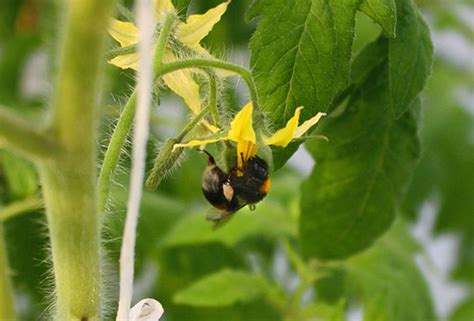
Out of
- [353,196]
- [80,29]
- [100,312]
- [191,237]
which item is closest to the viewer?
[80,29]

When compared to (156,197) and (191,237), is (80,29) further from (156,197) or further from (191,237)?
(156,197)

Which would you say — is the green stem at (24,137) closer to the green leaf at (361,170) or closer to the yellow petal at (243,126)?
the yellow petal at (243,126)

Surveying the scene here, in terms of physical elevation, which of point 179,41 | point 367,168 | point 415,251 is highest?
point 179,41

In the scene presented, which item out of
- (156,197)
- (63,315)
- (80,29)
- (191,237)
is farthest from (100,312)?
(156,197)

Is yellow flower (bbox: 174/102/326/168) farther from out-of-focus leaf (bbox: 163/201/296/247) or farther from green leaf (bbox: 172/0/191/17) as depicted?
out-of-focus leaf (bbox: 163/201/296/247)

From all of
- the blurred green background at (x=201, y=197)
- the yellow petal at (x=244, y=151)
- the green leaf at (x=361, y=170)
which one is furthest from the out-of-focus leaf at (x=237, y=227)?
the yellow petal at (x=244, y=151)

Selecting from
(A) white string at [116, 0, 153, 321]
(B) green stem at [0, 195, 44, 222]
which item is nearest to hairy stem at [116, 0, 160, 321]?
(A) white string at [116, 0, 153, 321]

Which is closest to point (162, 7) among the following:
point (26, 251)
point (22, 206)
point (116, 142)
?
point (116, 142)
